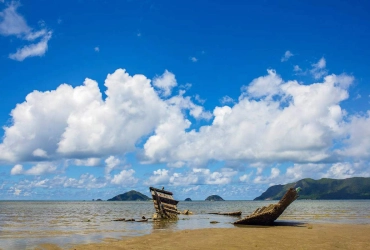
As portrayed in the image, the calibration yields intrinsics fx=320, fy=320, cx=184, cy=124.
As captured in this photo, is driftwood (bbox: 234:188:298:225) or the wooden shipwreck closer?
driftwood (bbox: 234:188:298:225)

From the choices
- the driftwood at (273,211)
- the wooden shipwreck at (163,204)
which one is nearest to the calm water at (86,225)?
the wooden shipwreck at (163,204)

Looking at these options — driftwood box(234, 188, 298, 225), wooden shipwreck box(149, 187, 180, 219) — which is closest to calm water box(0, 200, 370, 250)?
wooden shipwreck box(149, 187, 180, 219)

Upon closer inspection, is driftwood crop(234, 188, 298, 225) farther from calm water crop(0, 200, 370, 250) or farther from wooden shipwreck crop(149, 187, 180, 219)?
wooden shipwreck crop(149, 187, 180, 219)

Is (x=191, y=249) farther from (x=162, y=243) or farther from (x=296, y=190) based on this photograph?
(x=296, y=190)

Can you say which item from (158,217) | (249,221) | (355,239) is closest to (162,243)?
(355,239)

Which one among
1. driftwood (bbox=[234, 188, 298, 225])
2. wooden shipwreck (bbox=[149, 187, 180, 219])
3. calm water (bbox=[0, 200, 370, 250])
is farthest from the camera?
wooden shipwreck (bbox=[149, 187, 180, 219])

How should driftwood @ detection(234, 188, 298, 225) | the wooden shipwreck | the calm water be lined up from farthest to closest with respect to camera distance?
1. the wooden shipwreck
2. driftwood @ detection(234, 188, 298, 225)
3. the calm water

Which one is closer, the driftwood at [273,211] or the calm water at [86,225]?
→ the calm water at [86,225]

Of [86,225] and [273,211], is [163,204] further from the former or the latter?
[273,211]

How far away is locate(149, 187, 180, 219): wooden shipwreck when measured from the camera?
43938 millimetres

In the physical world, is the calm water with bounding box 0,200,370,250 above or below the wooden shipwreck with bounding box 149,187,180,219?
below

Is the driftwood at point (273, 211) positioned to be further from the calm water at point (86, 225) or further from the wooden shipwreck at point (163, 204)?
the wooden shipwreck at point (163, 204)

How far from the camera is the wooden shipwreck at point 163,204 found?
43938 millimetres

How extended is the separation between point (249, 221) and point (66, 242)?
67.1ft
